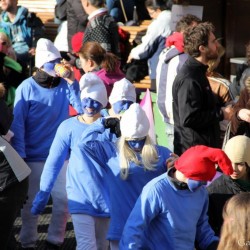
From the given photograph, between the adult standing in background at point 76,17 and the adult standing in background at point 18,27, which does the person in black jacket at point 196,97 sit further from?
the adult standing in background at point 18,27

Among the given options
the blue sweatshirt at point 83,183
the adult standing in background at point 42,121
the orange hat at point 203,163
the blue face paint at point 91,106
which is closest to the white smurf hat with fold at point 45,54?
the adult standing in background at point 42,121

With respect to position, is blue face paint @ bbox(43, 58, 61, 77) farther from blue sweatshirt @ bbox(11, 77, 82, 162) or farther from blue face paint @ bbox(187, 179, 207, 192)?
blue face paint @ bbox(187, 179, 207, 192)

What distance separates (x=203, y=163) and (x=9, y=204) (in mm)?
1747

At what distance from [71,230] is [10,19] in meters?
3.95

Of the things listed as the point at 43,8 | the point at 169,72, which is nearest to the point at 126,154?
the point at 169,72

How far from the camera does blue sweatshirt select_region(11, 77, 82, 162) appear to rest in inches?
276

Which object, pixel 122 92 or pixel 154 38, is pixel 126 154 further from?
pixel 154 38

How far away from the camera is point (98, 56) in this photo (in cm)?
787

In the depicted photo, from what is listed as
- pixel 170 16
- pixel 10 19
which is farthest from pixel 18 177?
pixel 10 19

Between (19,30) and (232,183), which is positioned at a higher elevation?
(232,183)

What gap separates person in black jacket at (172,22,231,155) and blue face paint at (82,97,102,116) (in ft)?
2.59

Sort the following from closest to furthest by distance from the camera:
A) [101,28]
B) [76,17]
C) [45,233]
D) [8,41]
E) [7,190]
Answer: [7,190] < [45,233] < [8,41] < [101,28] < [76,17]

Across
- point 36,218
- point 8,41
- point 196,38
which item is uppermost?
point 196,38

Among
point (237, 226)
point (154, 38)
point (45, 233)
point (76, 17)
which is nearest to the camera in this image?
point (237, 226)
